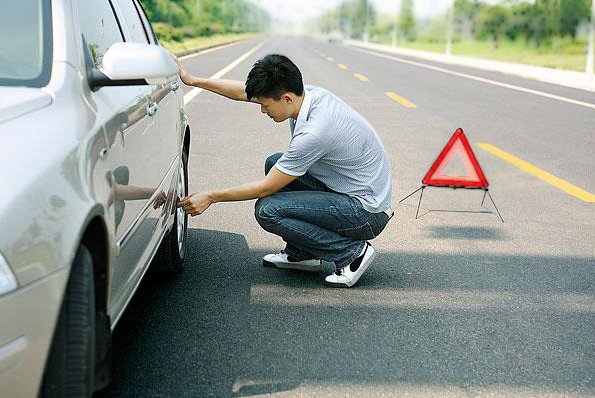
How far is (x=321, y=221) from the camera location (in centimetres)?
451

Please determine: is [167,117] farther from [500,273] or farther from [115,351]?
[500,273]

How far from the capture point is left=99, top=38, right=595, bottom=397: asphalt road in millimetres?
3270

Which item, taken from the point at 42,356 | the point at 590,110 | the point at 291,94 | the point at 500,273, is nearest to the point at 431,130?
the point at 590,110

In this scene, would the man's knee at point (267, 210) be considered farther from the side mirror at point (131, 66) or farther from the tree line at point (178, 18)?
the tree line at point (178, 18)

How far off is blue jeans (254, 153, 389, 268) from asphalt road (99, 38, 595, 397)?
0.70 feet

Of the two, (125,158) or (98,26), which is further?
A: (98,26)

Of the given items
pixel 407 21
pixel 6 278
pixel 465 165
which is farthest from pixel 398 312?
pixel 407 21

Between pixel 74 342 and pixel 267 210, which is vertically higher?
pixel 74 342

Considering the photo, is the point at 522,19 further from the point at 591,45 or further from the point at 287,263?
the point at 287,263

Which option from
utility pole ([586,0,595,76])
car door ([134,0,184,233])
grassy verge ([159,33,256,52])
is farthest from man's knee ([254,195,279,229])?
utility pole ([586,0,595,76])

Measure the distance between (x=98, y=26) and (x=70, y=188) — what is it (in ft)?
4.87

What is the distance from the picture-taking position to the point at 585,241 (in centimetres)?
568

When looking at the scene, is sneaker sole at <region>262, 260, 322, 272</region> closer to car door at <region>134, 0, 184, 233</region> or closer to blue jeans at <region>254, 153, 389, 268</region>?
blue jeans at <region>254, 153, 389, 268</region>

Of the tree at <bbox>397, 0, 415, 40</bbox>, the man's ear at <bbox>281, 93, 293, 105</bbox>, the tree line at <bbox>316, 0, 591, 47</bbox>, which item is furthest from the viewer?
the tree at <bbox>397, 0, 415, 40</bbox>
